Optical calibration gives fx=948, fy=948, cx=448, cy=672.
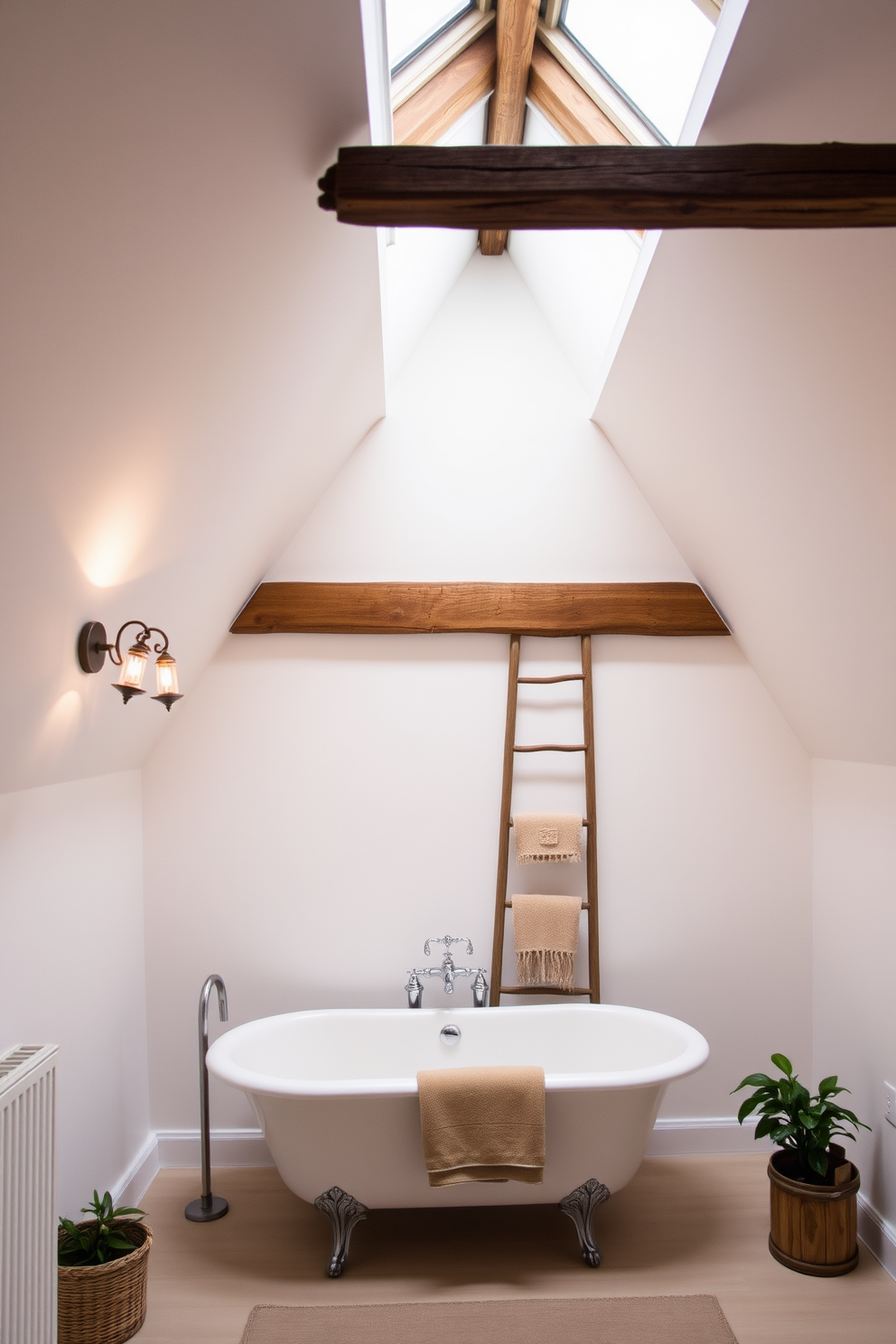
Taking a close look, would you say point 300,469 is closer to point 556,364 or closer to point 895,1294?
point 556,364

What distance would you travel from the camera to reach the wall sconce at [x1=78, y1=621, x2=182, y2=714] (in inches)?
92.5

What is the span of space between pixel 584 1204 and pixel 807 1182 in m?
0.68

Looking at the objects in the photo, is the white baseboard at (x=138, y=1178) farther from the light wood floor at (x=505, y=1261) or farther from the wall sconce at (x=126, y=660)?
the wall sconce at (x=126, y=660)

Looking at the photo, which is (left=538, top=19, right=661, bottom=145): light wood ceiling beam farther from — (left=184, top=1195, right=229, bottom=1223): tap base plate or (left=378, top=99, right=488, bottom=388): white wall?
(left=184, top=1195, right=229, bottom=1223): tap base plate

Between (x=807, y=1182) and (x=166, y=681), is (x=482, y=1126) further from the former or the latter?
(x=166, y=681)

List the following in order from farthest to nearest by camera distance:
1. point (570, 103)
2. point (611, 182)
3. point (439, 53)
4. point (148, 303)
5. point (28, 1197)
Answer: point (570, 103) → point (439, 53) → point (28, 1197) → point (148, 303) → point (611, 182)

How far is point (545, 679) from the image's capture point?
12.0 ft

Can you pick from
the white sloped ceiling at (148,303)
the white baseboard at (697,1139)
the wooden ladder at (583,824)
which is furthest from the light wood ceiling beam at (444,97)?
the white baseboard at (697,1139)

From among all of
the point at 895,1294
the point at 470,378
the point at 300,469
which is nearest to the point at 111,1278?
the point at 895,1294

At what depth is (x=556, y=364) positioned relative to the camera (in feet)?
12.5

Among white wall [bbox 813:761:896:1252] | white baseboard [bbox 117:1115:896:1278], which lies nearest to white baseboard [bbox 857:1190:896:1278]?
white wall [bbox 813:761:896:1252]

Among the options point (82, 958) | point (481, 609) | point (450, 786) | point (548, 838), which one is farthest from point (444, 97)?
point (82, 958)

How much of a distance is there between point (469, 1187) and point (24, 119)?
2.89 m

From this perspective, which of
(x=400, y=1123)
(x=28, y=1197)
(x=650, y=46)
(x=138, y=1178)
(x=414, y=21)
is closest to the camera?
(x=28, y=1197)
